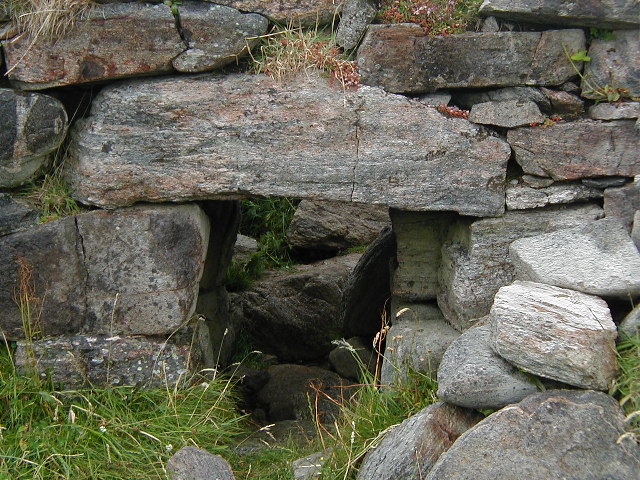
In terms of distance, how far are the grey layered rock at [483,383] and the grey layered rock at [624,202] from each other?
113 cm

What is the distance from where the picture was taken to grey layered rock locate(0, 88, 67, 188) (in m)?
4.06

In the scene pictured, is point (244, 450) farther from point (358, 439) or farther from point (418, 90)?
point (418, 90)

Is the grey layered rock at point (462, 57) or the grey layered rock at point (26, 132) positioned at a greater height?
the grey layered rock at point (462, 57)

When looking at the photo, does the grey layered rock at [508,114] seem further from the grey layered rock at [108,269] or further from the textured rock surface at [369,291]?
the textured rock surface at [369,291]

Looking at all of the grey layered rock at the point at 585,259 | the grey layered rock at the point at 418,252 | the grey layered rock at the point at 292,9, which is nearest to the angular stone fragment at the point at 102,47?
the grey layered rock at the point at 292,9

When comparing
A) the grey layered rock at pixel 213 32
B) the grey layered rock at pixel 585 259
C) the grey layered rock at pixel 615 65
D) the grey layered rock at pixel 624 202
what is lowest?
the grey layered rock at pixel 585 259

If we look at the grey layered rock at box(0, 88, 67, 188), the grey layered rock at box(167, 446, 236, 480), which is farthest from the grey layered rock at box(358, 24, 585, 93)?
the grey layered rock at box(167, 446, 236, 480)

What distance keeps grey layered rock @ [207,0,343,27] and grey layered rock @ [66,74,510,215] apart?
0.30 metres

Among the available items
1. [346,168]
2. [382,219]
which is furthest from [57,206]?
[382,219]

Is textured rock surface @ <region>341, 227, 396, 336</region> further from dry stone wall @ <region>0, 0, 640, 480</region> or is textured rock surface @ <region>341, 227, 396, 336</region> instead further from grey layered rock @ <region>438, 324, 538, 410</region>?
grey layered rock @ <region>438, 324, 538, 410</region>

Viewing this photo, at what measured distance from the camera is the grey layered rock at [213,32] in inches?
159

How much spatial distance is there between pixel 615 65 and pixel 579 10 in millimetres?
360

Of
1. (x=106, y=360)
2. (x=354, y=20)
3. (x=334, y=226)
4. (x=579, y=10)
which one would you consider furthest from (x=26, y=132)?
(x=334, y=226)

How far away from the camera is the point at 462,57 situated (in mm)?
4098
